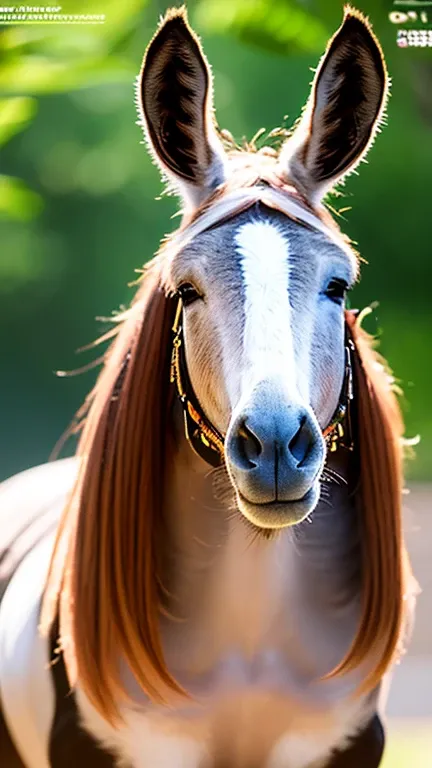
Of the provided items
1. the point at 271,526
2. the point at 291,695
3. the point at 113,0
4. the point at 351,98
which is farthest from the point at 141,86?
the point at 291,695

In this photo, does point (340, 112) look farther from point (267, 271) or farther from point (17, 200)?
point (17, 200)

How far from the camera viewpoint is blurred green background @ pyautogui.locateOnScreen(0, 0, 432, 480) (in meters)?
1.28

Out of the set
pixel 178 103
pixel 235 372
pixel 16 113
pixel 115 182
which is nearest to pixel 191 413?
pixel 235 372

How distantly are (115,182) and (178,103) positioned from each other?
332mm

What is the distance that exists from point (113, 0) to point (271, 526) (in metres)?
0.90

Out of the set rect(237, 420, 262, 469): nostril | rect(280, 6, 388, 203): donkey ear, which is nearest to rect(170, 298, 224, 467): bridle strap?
rect(237, 420, 262, 469): nostril

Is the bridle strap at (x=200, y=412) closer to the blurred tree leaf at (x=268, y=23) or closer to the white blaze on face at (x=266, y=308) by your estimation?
the white blaze on face at (x=266, y=308)

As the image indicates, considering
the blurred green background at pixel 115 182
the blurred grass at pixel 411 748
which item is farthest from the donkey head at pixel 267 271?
the blurred grass at pixel 411 748

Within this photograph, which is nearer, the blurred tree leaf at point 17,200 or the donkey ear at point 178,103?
the donkey ear at point 178,103

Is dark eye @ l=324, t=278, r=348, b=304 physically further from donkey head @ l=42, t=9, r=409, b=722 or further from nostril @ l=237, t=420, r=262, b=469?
nostril @ l=237, t=420, r=262, b=469

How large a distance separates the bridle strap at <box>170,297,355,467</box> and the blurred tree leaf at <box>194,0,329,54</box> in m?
0.54

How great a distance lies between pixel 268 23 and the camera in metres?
1.30

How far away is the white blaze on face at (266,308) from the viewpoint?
0.81 metres

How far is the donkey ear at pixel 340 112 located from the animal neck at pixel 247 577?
35 cm
